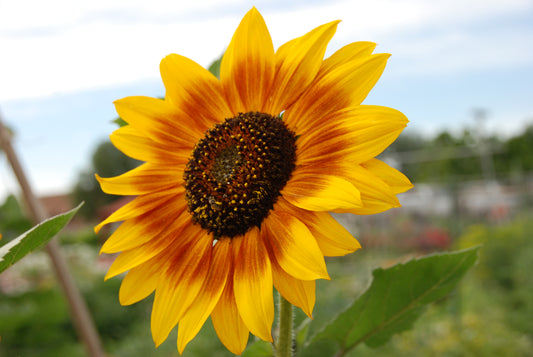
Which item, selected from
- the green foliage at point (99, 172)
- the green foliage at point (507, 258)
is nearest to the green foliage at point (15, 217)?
the green foliage at point (507, 258)

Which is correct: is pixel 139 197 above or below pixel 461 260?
above

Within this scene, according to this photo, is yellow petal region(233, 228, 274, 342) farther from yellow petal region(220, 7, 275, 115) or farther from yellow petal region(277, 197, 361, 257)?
yellow petal region(220, 7, 275, 115)

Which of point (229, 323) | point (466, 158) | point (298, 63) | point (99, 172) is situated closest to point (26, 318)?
point (229, 323)

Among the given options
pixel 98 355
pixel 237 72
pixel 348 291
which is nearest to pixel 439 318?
pixel 348 291

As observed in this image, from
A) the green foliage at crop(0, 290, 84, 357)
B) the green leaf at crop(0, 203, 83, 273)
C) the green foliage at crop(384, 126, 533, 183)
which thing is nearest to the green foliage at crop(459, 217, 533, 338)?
the green foliage at crop(0, 290, 84, 357)

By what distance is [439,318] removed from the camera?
17.7 ft

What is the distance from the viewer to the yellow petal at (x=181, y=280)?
0.71 meters

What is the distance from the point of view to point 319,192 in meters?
0.66

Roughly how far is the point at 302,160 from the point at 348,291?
5.34 metres

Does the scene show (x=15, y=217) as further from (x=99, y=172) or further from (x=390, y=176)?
(x=99, y=172)

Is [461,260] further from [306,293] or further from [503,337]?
[503,337]

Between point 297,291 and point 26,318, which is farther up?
point 297,291

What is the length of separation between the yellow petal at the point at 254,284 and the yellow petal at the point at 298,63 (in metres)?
0.21

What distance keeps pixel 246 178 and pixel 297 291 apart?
0.70 feet
